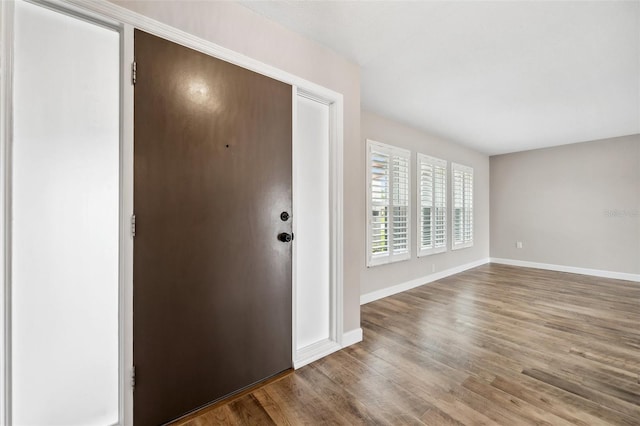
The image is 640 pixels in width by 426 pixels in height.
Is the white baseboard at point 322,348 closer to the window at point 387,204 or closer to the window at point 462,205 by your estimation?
the window at point 387,204

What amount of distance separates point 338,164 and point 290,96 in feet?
2.10

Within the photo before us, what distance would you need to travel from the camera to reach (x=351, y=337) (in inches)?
90.8

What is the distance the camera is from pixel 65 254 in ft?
4.10

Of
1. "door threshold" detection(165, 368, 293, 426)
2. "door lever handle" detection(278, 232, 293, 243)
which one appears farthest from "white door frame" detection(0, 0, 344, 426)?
"door lever handle" detection(278, 232, 293, 243)

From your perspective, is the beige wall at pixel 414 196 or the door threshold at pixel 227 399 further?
the beige wall at pixel 414 196

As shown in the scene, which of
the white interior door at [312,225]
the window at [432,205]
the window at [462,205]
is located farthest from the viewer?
the window at [462,205]

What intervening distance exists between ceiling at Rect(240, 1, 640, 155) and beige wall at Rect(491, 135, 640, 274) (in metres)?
1.18

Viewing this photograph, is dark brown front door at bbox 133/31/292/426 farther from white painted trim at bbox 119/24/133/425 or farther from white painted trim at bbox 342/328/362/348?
white painted trim at bbox 342/328/362/348

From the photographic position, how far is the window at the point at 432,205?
425 cm

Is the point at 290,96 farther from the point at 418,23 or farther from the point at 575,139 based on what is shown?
the point at 575,139

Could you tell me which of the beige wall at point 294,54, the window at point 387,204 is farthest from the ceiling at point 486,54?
the window at point 387,204

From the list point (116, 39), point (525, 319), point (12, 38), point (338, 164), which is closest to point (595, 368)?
point (525, 319)

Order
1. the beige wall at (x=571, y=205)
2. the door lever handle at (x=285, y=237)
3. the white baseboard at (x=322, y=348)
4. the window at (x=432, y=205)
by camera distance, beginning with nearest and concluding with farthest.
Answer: the door lever handle at (x=285, y=237), the white baseboard at (x=322, y=348), the window at (x=432, y=205), the beige wall at (x=571, y=205)

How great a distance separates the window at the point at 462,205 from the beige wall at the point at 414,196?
0.15 metres
